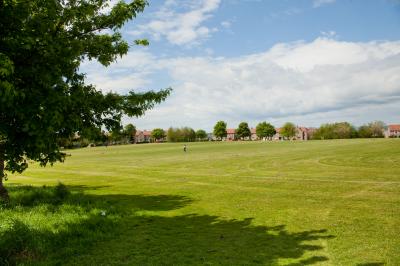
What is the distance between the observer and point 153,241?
40.5ft

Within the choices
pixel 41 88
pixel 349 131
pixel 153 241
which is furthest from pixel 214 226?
pixel 349 131

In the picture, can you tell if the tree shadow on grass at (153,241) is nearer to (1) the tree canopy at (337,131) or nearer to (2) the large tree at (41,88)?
(2) the large tree at (41,88)

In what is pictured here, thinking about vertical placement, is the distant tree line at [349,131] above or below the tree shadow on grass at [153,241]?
above

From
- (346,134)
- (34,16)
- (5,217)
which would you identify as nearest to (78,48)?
(34,16)

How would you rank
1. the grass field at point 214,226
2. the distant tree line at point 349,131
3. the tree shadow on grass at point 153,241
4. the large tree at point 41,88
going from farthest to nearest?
the distant tree line at point 349,131, the grass field at point 214,226, the tree shadow on grass at point 153,241, the large tree at point 41,88

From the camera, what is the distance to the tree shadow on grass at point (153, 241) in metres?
10.5

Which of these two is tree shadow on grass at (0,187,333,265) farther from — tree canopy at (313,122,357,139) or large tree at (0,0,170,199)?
tree canopy at (313,122,357,139)

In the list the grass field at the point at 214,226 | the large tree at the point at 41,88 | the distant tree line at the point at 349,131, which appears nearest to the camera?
the large tree at the point at 41,88

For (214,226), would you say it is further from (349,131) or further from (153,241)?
(349,131)

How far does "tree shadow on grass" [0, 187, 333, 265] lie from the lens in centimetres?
1047

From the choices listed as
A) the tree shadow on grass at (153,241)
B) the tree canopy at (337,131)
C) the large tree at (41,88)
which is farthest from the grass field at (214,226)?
the tree canopy at (337,131)

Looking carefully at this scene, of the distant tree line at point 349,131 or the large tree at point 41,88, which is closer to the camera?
the large tree at point 41,88

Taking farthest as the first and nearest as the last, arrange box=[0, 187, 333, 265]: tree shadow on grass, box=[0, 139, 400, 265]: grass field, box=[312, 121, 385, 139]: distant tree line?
box=[312, 121, 385, 139]: distant tree line → box=[0, 139, 400, 265]: grass field → box=[0, 187, 333, 265]: tree shadow on grass

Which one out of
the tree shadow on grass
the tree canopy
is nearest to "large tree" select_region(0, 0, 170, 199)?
the tree shadow on grass
